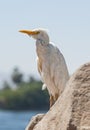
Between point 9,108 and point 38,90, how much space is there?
9487 mm

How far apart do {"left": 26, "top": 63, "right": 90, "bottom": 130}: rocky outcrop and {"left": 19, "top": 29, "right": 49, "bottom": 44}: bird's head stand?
2973 mm

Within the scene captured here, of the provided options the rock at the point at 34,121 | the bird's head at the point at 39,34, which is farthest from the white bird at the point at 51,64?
the rock at the point at 34,121

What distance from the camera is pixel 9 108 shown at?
316 ft

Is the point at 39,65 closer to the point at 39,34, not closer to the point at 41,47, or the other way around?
the point at 41,47

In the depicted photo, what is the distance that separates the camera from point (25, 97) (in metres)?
88.2

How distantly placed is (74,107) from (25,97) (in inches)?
3183

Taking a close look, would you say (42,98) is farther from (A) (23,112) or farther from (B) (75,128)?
(B) (75,128)

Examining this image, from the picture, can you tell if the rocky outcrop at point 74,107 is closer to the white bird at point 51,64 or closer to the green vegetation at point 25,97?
the white bird at point 51,64

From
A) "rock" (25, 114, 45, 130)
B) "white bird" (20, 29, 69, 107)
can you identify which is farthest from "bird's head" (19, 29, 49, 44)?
"rock" (25, 114, 45, 130)

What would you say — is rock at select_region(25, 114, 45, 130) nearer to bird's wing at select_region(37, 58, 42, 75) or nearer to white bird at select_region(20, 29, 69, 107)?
white bird at select_region(20, 29, 69, 107)

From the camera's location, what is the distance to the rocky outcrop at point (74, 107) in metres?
7.39

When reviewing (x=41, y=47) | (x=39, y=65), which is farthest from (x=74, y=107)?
(x=39, y=65)

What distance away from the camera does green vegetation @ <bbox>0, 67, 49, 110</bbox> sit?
8788 cm

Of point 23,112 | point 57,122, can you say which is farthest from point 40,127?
point 23,112
